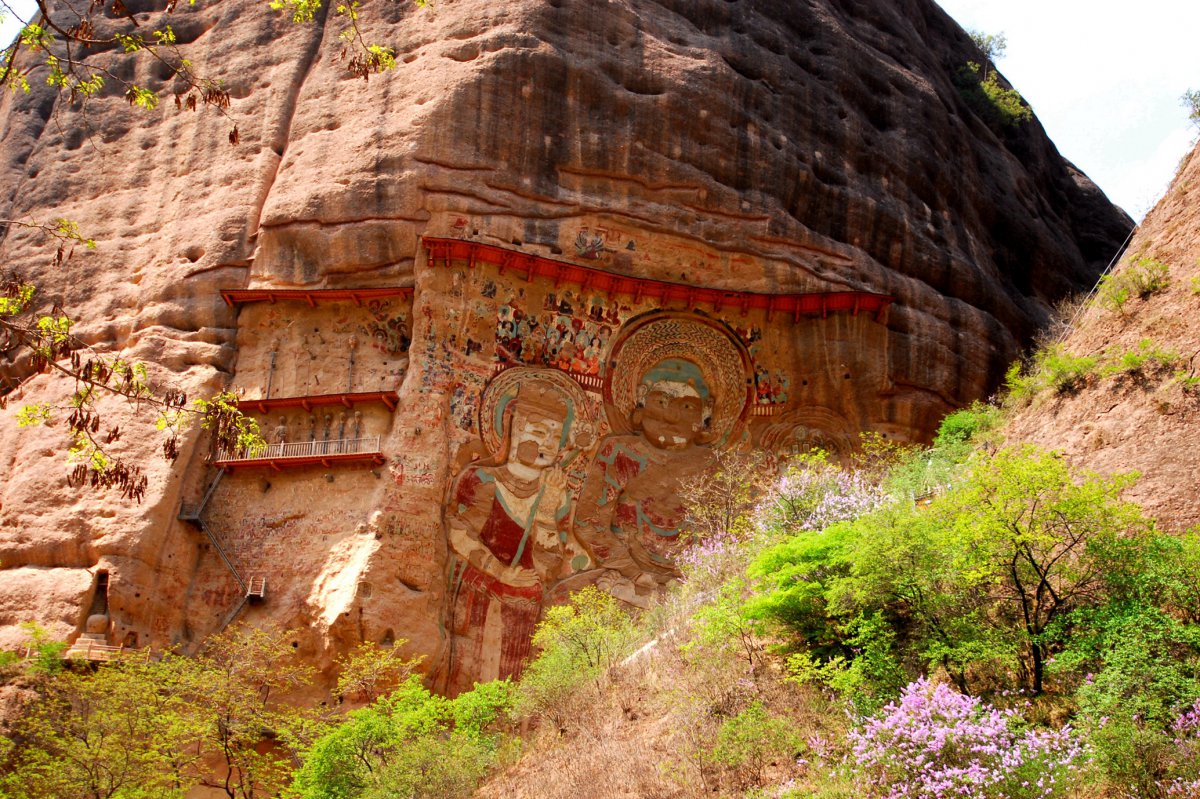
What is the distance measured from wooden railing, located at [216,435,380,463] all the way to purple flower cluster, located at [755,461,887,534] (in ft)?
21.7

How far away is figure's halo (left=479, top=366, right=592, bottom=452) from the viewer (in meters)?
18.8

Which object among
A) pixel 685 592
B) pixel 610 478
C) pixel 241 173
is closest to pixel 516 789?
pixel 685 592

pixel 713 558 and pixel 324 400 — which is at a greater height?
pixel 324 400

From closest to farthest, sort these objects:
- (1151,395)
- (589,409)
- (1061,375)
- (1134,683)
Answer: (1134,683) < (1151,395) < (1061,375) < (589,409)

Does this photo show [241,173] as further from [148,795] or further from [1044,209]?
[1044,209]

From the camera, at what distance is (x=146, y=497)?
17297 millimetres

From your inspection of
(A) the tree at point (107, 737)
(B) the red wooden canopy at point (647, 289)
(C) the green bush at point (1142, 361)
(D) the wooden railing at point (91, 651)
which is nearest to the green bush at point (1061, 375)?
(C) the green bush at point (1142, 361)

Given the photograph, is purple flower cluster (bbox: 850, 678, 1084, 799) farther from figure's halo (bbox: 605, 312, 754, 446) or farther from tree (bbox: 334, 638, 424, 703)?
figure's halo (bbox: 605, 312, 754, 446)

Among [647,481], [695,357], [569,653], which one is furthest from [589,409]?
[569,653]

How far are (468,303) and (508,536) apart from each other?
4.15m

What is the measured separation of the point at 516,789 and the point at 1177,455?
8.14m

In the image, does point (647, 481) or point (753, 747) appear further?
point (647, 481)

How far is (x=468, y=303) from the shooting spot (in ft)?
63.4

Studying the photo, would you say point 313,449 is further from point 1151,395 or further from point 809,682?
point 1151,395
